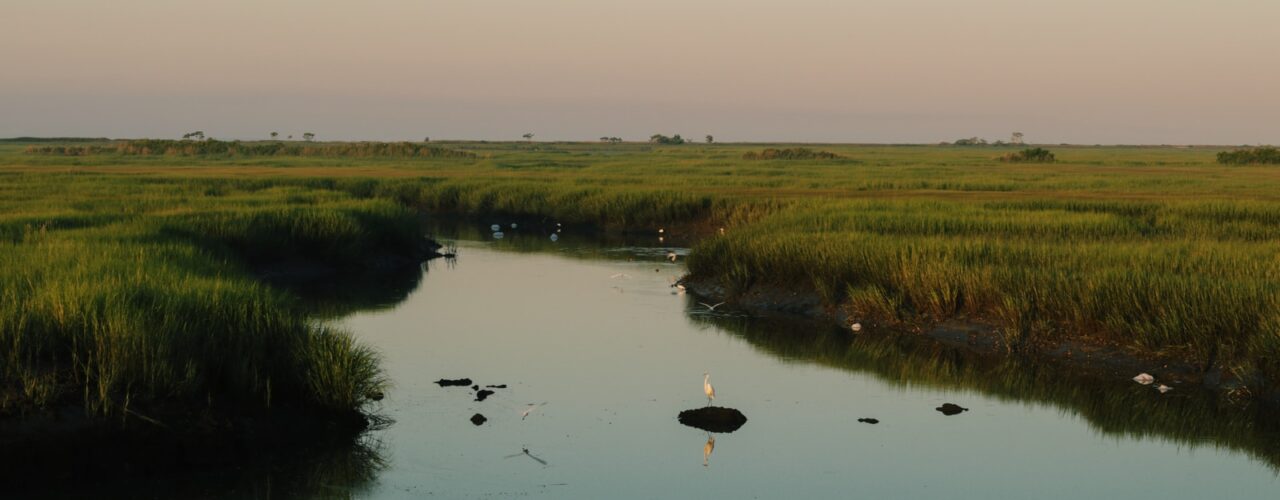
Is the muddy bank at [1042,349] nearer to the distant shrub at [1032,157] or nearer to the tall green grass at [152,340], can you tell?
the tall green grass at [152,340]

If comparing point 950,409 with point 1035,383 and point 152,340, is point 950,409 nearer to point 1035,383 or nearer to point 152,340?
point 1035,383

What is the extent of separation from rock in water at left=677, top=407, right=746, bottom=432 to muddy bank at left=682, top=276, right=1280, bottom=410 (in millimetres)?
4158

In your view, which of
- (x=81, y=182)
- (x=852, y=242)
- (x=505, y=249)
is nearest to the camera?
(x=852, y=242)

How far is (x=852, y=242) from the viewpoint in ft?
60.7

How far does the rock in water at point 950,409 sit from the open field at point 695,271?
2.36 metres

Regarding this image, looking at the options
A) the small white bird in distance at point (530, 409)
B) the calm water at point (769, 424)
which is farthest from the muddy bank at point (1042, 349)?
the small white bird in distance at point (530, 409)

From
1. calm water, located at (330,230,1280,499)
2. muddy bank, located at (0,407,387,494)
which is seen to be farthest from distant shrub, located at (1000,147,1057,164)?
muddy bank, located at (0,407,387,494)

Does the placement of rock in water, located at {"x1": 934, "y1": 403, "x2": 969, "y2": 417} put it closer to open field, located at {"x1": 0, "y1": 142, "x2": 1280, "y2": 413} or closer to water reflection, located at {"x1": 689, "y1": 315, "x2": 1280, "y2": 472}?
water reflection, located at {"x1": 689, "y1": 315, "x2": 1280, "y2": 472}

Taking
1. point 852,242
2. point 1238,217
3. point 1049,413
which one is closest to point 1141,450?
point 1049,413

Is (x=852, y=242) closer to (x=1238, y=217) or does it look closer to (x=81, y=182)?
(x=1238, y=217)

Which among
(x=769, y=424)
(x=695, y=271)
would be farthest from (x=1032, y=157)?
(x=769, y=424)

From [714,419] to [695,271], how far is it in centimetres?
1025

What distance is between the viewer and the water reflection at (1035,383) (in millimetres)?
10734

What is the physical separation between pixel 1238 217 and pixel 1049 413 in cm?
1542
